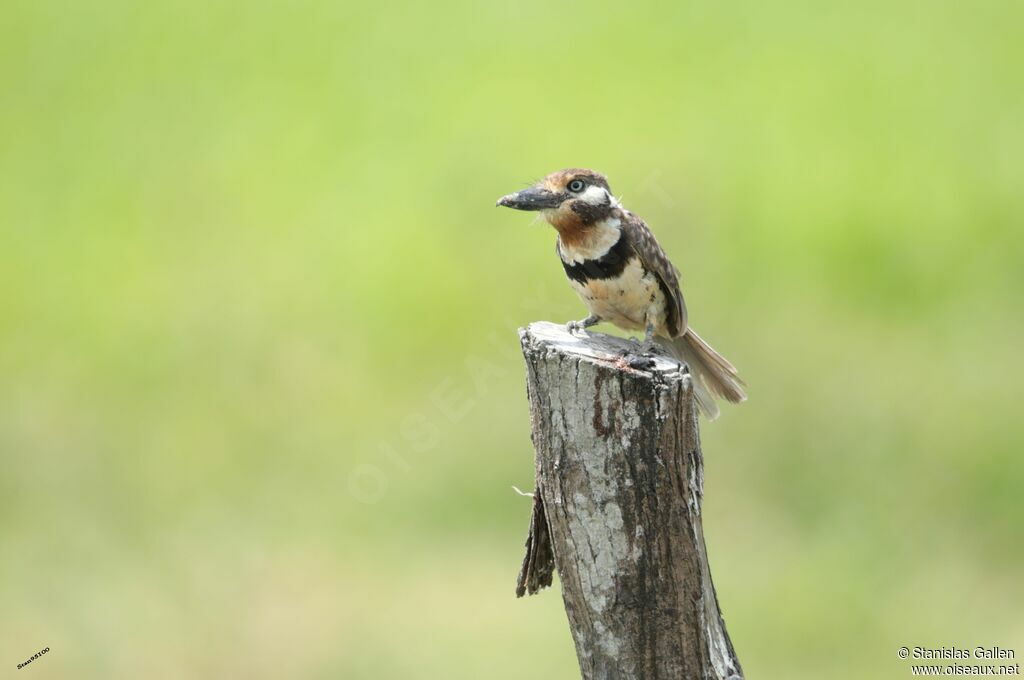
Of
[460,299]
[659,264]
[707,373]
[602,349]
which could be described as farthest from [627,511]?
[460,299]

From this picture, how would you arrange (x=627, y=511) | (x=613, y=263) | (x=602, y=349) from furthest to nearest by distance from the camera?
(x=613, y=263) < (x=602, y=349) < (x=627, y=511)

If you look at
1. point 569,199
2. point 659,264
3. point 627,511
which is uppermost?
point 569,199

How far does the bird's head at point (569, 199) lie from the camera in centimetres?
458

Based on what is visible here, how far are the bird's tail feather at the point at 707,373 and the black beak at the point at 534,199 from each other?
3.25ft

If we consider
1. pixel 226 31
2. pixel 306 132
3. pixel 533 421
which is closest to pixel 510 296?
pixel 306 132

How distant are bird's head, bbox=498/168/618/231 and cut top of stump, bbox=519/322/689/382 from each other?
2.00ft

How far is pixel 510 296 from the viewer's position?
9.69 m

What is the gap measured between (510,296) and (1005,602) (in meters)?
4.11

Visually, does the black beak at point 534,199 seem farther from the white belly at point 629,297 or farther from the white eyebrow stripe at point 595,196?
the white belly at point 629,297

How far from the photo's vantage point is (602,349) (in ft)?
12.6

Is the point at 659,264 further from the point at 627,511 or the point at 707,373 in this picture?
the point at 627,511

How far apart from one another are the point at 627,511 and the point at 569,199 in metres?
1.45

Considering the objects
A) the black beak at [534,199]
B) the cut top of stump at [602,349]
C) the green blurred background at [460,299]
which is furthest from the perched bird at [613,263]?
the green blurred background at [460,299]

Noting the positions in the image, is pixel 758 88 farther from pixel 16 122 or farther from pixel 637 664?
pixel 637 664
